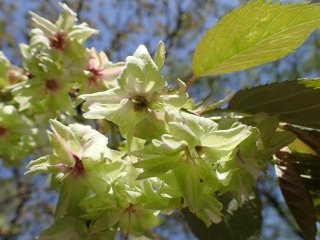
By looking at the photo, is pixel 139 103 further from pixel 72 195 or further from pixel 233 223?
pixel 233 223

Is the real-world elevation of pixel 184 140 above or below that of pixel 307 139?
above

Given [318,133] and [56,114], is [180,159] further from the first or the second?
[56,114]

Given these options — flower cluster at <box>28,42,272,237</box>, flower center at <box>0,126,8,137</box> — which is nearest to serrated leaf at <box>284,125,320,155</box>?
flower cluster at <box>28,42,272,237</box>

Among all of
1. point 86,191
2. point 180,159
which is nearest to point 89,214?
point 86,191

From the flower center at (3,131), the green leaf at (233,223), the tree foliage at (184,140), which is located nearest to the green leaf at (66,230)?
the tree foliage at (184,140)

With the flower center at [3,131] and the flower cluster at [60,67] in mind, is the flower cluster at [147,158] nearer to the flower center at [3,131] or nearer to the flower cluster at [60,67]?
the flower cluster at [60,67]

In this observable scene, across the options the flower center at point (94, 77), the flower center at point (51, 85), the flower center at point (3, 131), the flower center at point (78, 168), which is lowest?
the flower center at point (78, 168)

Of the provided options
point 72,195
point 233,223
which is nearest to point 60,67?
point 72,195

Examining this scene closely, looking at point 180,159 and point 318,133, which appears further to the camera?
point 318,133
